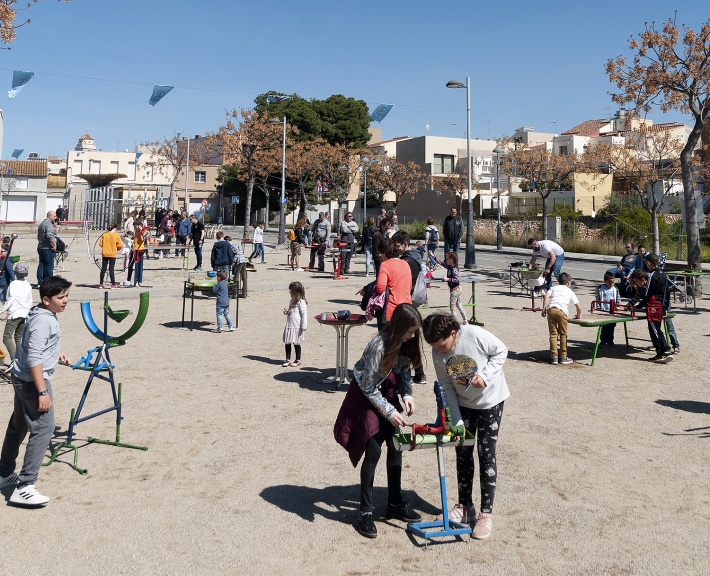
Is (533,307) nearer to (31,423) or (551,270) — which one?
(551,270)

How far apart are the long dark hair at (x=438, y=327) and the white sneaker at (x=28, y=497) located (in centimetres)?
292

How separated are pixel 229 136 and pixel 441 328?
44699mm

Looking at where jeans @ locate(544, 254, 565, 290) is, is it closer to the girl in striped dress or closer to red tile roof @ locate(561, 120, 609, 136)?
the girl in striped dress

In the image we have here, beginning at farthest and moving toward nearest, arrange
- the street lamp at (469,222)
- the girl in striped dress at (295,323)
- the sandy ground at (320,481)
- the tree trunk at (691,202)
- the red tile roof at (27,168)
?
1. the red tile roof at (27,168)
2. the street lamp at (469,222)
3. the tree trunk at (691,202)
4. the girl in striped dress at (295,323)
5. the sandy ground at (320,481)

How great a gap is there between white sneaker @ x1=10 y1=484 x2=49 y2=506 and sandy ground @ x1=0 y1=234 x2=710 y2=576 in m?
0.07

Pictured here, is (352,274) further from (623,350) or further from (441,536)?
(441,536)

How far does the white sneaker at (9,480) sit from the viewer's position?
17.4 feet

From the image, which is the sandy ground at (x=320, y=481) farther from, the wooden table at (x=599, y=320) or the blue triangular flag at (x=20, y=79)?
the blue triangular flag at (x=20, y=79)

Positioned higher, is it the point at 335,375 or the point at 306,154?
the point at 306,154

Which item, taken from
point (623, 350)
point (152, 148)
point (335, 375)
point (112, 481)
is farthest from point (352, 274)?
point (152, 148)

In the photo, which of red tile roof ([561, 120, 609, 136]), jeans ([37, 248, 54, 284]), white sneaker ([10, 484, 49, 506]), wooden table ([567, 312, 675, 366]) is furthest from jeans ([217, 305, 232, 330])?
red tile roof ([561, 120, 609, 136])

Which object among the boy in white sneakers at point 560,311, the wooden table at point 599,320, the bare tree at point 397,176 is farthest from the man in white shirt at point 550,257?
the bare tree at point 397,176

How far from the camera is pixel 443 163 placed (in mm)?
69250

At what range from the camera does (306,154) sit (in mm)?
61344
